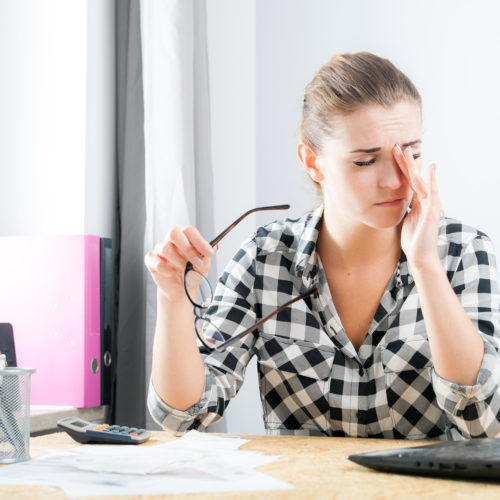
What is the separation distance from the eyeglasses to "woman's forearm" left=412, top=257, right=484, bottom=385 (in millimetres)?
196

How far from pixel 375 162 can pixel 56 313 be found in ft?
2.61

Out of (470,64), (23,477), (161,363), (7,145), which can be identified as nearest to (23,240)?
(7,145)

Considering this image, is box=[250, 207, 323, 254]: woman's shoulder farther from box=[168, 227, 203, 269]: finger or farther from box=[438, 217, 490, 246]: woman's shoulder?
box=[168, 227, 203, 269]: finger

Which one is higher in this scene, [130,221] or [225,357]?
[130,221]

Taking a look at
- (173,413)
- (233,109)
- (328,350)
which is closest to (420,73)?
(233,109)

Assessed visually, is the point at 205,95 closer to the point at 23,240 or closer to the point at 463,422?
the point at 23,240

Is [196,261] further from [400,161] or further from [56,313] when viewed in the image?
[56,313]

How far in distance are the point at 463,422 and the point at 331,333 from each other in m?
0.30

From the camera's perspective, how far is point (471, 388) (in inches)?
40.0

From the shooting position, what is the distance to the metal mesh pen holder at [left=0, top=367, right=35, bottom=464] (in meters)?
0.76

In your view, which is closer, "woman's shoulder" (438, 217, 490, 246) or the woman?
the woman

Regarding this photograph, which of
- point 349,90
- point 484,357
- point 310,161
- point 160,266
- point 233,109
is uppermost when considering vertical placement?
point 233,109

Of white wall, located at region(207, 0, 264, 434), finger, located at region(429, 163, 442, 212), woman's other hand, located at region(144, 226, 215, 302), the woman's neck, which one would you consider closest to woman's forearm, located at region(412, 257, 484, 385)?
finger, located at region(429, 163, 442, 212)

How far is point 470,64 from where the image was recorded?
1.98 m
